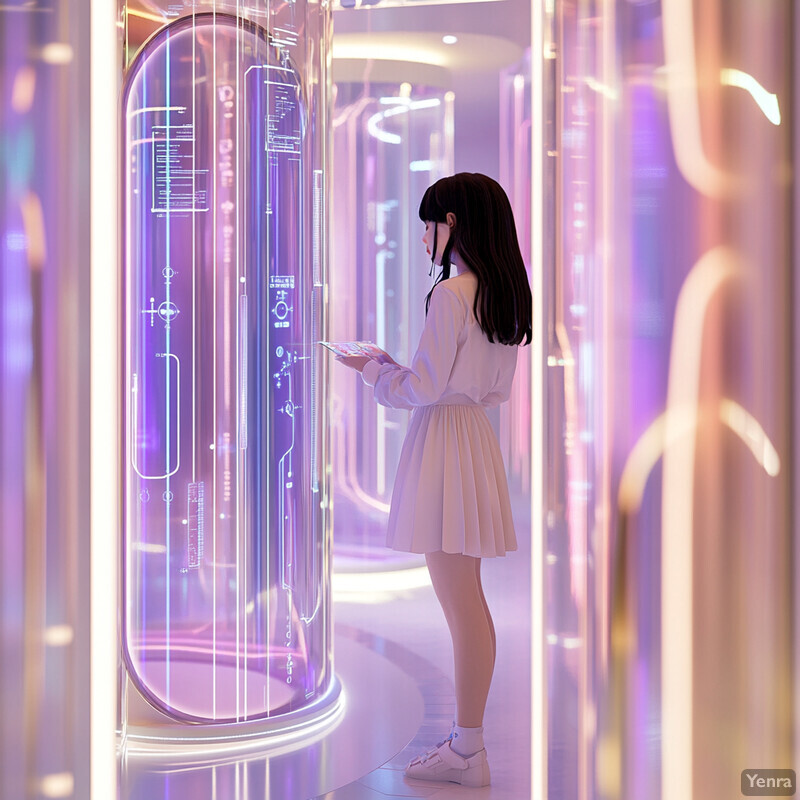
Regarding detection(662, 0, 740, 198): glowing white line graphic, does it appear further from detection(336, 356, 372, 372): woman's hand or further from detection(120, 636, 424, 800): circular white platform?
detection(120, 636, 424, 800): circular white platform

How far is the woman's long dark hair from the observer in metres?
1.98

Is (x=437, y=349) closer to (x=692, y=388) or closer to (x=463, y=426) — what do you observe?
(x=463, y=426)

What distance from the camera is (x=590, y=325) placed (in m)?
1.14

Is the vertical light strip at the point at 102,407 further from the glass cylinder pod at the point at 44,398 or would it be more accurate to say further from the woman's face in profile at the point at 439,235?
the woman's face in profile at the point at 439,235

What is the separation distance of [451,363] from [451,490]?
0.28m

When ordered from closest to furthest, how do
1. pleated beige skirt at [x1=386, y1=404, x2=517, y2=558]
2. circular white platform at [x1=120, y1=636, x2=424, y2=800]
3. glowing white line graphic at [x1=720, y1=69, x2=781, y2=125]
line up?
glowing white line graphic at [x1=720, y1=69, x2=781, y2=125] → circular white platform at [x1=120, y1=636, x2=424, y2=800] → pleated beige skirt at [x1=386, y1=404, x2=517, y2=558]

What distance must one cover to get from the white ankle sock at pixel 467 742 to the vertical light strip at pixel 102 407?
3.59 ft

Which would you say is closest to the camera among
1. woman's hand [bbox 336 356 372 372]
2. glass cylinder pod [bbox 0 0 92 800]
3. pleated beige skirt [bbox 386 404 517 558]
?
glass cylinder pod [bbox 0 0 92 800]

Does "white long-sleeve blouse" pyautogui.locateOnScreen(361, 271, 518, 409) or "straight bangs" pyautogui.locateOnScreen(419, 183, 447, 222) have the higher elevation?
"straight bangs" pyautogui.locateOnScreen(419, 183, 447, 222)

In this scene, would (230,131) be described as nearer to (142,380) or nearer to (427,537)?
(142,380)

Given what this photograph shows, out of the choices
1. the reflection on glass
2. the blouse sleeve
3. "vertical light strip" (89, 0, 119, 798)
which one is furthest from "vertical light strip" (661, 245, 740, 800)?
the blouse sleeve

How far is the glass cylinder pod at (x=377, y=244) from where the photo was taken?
362 centimetres

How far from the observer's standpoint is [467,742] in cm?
201

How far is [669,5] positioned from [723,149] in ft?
0.61
